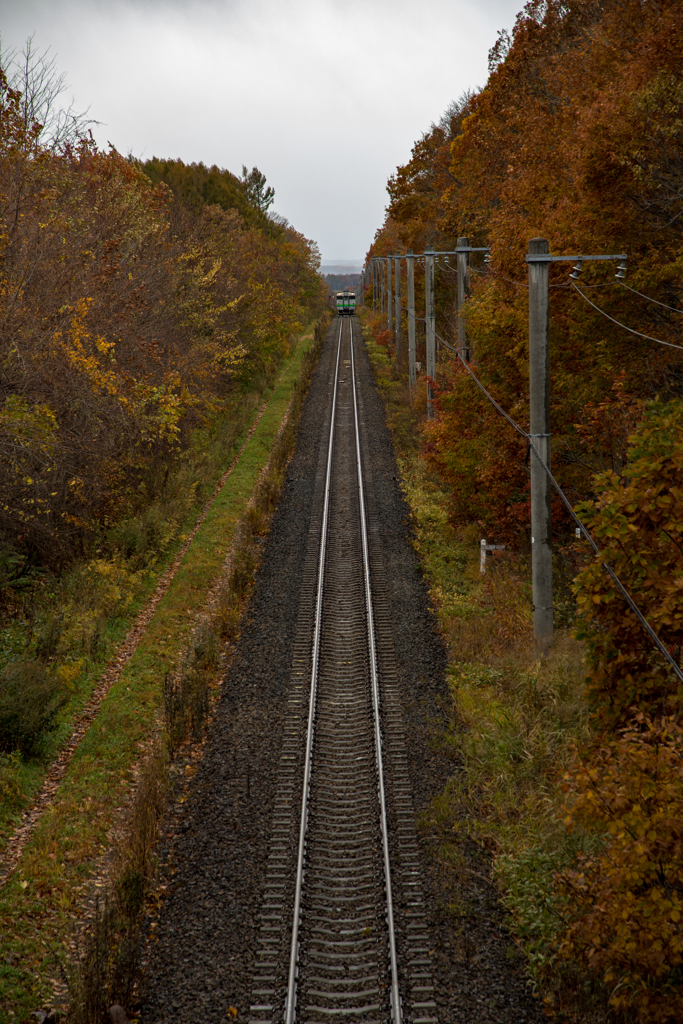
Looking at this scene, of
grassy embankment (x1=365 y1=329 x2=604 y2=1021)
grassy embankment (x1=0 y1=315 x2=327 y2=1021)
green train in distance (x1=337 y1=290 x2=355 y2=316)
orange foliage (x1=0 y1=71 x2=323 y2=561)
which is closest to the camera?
grassy embankment (x1=0 y1=315 x2=327 y2=1021)

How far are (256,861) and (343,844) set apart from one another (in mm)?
1078

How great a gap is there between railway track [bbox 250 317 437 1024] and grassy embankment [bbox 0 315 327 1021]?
1.49m

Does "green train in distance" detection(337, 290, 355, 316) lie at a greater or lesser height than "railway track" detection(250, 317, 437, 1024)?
greater

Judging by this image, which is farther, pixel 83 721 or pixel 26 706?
pixel 83 721

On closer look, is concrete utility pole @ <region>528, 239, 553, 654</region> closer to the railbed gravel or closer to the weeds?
the railbed gravel

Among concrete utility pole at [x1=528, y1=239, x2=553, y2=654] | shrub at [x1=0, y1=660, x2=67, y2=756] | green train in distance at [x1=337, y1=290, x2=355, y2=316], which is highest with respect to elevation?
green train in distance at [x1=337, y1=290, x2=355, y2=316]

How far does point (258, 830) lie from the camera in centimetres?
942

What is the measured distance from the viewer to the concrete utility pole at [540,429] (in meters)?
11.4

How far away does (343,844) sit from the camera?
9.22 metres

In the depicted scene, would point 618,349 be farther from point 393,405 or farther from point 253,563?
point 393,405

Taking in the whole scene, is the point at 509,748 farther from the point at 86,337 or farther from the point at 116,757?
the point at 86,337

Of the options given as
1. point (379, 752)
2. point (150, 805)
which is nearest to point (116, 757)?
point (150, 805)

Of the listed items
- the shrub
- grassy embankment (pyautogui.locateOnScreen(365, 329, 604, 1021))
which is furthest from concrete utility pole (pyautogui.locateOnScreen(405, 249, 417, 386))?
the shrub

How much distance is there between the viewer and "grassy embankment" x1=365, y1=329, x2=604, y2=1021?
7.96m
